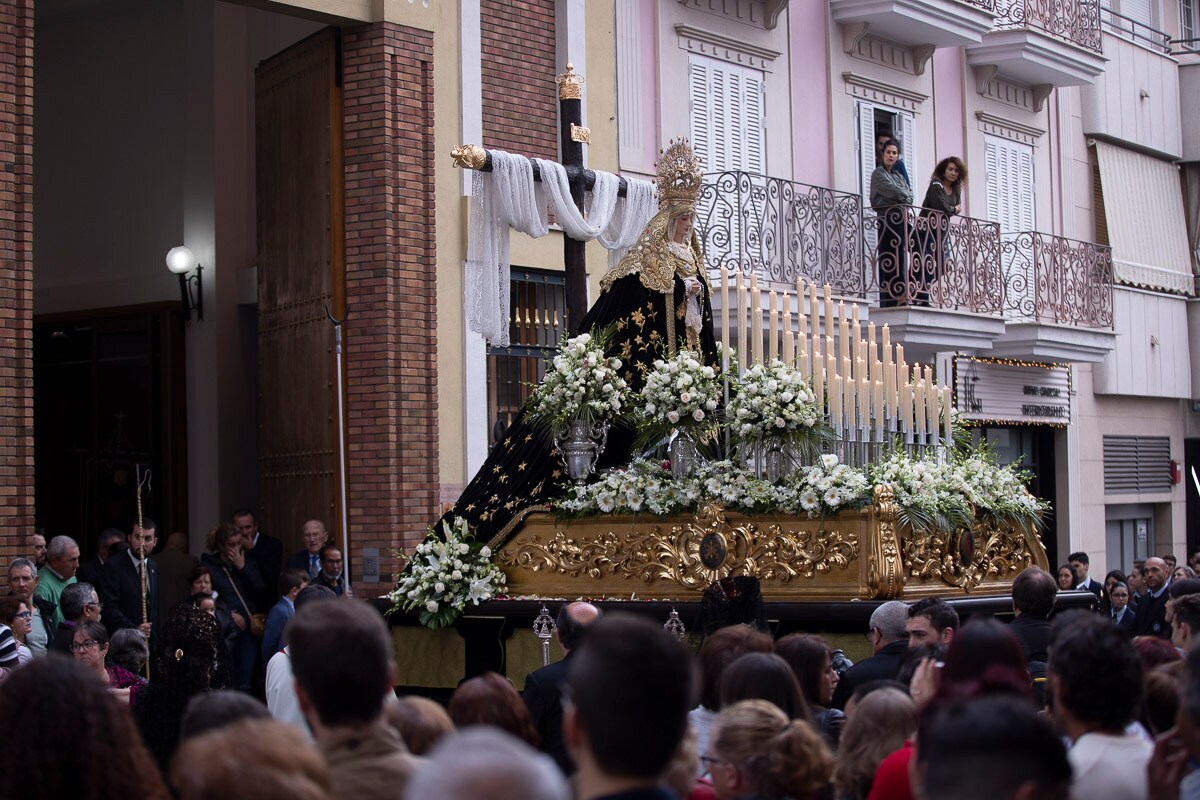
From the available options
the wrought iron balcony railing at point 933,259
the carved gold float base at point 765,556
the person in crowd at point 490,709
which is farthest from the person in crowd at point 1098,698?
the wrought iron balcony railing at point 933,259

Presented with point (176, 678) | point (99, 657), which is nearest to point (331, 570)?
point (99, 657)

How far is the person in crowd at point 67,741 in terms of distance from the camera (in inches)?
151

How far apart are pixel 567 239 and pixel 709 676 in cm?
649

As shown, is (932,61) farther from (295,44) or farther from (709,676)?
(709,676)

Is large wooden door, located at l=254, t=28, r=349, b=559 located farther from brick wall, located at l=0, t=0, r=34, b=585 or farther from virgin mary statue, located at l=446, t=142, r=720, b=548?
virgin mary statue, located at l=446, t=142, r=720, b=548

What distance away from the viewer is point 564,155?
1253 centimetres

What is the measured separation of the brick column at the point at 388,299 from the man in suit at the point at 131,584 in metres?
2.46

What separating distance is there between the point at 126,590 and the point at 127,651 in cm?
427

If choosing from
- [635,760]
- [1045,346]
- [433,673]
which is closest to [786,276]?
[1045,346]

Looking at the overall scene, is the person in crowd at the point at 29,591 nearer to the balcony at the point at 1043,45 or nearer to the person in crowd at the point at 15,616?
the person in crowd at the point at 15,616

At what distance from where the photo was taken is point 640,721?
3707mm

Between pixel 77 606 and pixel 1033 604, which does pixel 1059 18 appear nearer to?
pixel 1033 604

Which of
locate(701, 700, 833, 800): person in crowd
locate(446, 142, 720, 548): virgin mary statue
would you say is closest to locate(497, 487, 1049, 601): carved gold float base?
locate(446, 142, 720, 548): virgin mary statue

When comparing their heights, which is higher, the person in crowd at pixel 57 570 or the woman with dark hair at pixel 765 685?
the person in crowd at pixel 57 570
